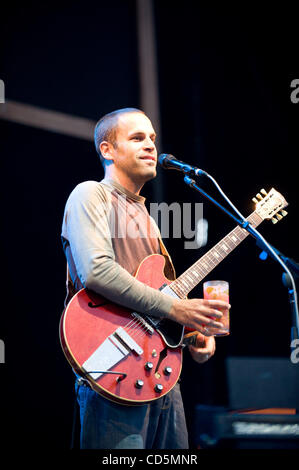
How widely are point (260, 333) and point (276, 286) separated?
43 cm

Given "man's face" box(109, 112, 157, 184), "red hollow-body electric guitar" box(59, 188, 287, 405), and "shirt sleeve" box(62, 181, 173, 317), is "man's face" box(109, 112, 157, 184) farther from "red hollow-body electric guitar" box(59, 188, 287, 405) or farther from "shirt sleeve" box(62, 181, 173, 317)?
"red hollow-body electric guitar" box(59, 188, 287, 405)

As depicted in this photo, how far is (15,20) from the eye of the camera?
10.0 ft

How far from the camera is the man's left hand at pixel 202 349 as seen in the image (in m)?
2.22

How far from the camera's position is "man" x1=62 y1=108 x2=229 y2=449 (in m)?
1.77

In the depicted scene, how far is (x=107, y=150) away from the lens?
2428 mm

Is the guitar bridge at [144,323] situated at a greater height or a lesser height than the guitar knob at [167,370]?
greater

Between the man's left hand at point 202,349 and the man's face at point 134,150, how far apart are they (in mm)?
919

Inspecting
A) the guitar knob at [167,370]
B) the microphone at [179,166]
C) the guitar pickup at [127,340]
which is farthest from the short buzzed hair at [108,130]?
the guitar knob at [167,370]

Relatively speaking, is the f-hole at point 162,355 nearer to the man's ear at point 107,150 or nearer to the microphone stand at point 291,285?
the microphone stand at point 291,285

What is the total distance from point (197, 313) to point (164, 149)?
201 centimetres

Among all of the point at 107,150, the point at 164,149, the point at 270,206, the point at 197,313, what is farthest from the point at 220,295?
the point at 164,149

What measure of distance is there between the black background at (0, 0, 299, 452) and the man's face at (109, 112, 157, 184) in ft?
2.46

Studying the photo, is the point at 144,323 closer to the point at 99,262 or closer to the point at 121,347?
the point at 121,347

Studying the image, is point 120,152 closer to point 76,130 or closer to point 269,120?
point 76,130
